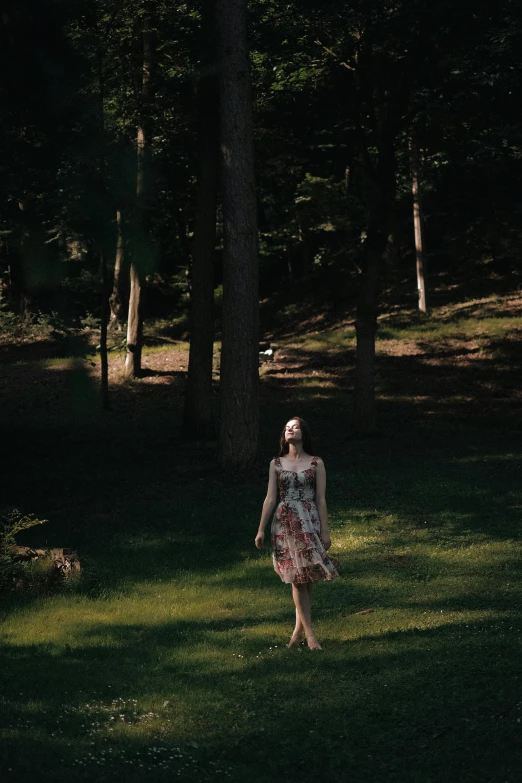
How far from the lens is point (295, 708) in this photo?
26.1ft

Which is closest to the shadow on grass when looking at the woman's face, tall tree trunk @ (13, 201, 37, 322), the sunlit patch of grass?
the woman's face

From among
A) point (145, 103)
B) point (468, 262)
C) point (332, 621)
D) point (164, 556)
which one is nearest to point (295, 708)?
point (332, 621)

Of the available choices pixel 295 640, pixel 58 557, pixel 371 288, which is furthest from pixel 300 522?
pixel 371 288

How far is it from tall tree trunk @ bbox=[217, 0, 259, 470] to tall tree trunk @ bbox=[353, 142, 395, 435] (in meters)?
4.67

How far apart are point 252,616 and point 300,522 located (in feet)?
7.41

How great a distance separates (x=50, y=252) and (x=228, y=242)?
10.3 m

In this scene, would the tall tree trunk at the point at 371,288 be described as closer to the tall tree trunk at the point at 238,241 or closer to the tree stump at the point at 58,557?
the tall tree trunk at the point at 238,241

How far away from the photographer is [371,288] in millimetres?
24828

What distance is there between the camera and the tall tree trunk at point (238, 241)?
20.2 m

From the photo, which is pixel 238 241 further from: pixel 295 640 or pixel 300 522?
pixel 295 640

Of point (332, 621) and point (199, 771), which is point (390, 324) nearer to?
point (332, 621)

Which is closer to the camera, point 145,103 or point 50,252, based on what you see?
point 50,252

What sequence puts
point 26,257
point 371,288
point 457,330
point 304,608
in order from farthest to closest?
point 457,330, point 371,288, point 26,257, point 304,608

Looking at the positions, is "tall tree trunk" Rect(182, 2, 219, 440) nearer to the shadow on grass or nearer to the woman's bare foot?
the shadow on grass
